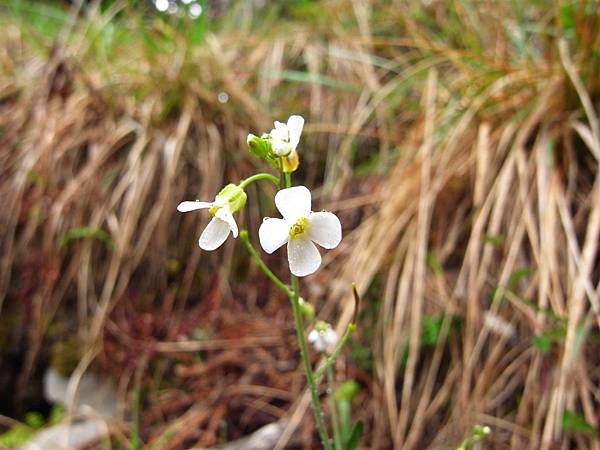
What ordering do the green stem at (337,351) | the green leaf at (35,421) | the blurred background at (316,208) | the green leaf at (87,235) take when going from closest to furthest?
the green stem at (337,351)
the blurred background at (316,208)
the green leaf at (35,421)
the green leaf at (87,235)

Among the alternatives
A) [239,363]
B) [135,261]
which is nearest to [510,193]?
[239,363]

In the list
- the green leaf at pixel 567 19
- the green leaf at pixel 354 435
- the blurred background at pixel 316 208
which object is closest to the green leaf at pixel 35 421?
the blurred background at pixel 316 208

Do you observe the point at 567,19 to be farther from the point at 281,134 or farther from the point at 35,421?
the point at 35,421

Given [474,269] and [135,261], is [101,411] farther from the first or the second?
[474,269]

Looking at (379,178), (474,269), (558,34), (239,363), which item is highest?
(558,34)

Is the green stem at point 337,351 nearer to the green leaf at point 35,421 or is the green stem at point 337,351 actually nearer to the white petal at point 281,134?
the white petal at point 281,134

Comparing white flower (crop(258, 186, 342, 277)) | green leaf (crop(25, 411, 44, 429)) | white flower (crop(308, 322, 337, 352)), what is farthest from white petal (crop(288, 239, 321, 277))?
green leaf (crop(25, 411, 44, 429))

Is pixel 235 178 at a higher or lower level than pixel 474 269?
higher
